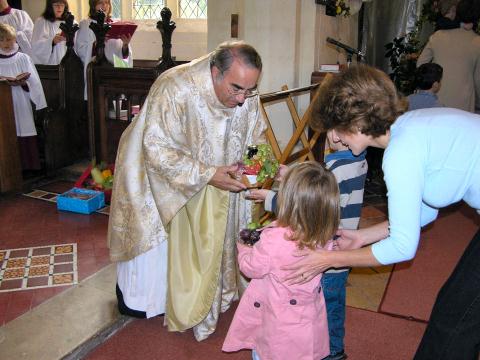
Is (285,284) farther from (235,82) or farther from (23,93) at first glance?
(23,93)

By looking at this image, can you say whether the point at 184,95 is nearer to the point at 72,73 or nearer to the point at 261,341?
the point at 261,341

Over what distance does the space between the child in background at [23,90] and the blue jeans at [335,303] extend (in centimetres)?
457

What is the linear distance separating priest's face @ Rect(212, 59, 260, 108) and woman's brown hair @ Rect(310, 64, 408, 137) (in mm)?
619

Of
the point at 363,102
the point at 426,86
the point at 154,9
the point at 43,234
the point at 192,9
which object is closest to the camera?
the point at 363,102

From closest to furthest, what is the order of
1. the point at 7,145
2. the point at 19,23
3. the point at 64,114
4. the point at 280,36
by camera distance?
the point at 7,145 < the point at 280,36 < the point at 64,114 < the point at 19,23

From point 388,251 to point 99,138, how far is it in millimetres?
4417

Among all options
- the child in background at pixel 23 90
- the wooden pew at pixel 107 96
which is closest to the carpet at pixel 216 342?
the wooden pew at pixel 107 96

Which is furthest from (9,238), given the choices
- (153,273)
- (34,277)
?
(153,273)

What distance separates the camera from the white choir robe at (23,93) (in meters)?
5.79

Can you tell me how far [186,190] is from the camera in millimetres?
2639

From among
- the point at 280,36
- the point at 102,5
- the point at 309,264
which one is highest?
the point at 102,5

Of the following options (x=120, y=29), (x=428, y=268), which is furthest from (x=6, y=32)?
(x=428, y=268)

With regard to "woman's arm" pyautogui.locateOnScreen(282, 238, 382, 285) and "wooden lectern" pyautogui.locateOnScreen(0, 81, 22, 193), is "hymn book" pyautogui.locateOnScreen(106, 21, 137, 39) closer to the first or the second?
"wooden lectern" pyautogui.locateOnScreen(0, 81, 22, 193)

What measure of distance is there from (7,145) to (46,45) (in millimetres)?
2574
